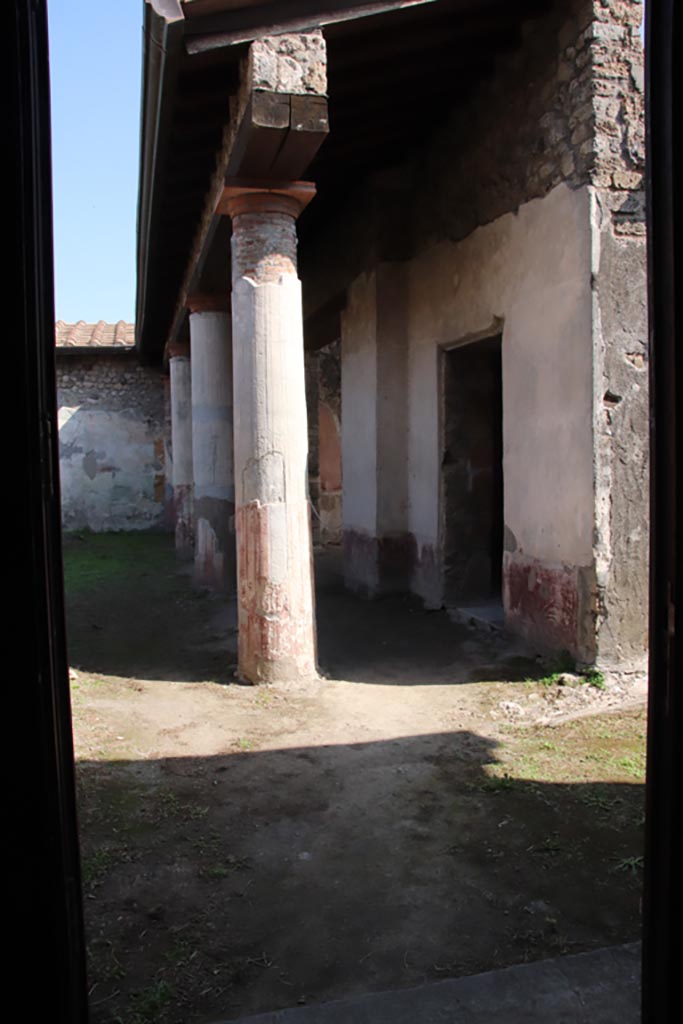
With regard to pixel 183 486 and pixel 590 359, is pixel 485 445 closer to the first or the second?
pixel 590 359

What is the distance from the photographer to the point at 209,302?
9.16m

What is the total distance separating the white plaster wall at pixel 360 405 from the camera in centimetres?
782

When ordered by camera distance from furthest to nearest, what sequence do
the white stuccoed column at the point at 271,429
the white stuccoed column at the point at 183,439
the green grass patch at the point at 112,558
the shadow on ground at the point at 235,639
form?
the white stuccoed column at the point at 183,439, the green grass patch at the point at 112,558, the shadow on ground at the point at 235,639, the white stuccoed column at the point at 271,429

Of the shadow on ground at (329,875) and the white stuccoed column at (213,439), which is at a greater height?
the white stuccoed column at (213,439)

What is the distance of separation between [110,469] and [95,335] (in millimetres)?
3002

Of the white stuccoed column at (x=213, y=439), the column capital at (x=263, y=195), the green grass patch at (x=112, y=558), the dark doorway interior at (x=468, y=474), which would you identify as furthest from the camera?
the green grass patch at (x=112, y=558)

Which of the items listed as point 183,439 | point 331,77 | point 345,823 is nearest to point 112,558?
point 183,439

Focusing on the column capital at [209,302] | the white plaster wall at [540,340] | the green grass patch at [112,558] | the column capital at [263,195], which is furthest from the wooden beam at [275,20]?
the green grass patch at [112,558]

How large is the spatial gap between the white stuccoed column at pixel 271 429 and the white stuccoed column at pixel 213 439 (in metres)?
3.89

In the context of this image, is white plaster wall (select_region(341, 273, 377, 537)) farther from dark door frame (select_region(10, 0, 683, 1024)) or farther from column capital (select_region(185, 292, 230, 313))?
dark door frame (select_region(10, 0, 683, 1024))

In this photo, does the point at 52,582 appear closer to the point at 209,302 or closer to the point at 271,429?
the point at 271,429

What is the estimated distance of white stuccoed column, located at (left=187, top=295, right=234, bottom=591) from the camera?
929 cm

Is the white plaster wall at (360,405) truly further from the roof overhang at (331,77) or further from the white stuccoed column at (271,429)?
the white stuccoed column at (271,429)

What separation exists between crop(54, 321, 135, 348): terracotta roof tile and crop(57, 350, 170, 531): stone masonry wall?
12.9 inches
